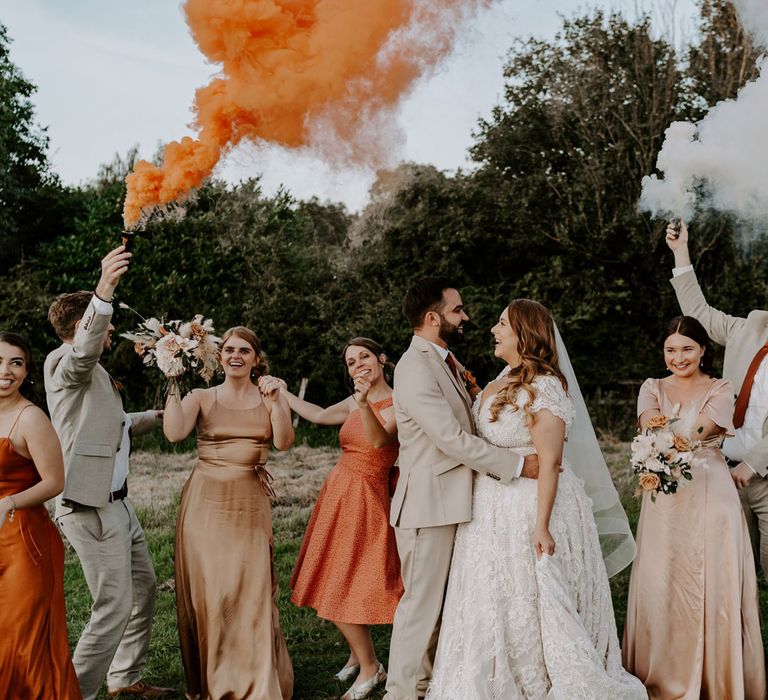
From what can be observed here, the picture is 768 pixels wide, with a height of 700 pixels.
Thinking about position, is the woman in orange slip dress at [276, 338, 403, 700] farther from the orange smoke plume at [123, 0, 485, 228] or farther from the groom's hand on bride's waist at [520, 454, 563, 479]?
the orange smoke plume at [123, 0, 485, 228]

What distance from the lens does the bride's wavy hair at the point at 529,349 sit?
498cm

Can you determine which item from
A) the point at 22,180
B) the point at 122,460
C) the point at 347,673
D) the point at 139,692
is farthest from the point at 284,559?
the point at 22,180

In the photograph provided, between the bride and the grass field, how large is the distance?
1140 millimetres

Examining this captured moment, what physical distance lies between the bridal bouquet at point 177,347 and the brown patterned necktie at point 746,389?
3603mm

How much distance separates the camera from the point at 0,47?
17.6 meters

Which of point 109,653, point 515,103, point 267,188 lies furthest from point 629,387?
point 109,653

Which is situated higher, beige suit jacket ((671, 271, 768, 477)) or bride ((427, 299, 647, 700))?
beige suit jacket ((671, 271, 768, 477))

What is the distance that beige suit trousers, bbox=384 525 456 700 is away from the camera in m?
5.01

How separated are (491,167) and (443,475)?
1352cm

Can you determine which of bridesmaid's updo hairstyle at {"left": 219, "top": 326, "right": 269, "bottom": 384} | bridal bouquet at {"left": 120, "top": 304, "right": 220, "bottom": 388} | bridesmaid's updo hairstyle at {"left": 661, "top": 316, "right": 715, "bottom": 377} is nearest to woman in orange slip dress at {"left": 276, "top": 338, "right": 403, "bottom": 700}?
bridesmaid's updo hairstyle at {"left": 219, "top": 326, "right": 269, "bottom": 384}

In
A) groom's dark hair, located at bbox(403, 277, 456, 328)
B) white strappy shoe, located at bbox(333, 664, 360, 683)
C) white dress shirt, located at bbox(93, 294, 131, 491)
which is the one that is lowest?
white strappy shoe, located at bbox(333, 664, 360, 683)

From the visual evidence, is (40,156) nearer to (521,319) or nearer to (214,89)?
(214,89)

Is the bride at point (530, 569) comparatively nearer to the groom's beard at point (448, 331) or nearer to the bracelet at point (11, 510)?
the groom's beard at point (448, 331)

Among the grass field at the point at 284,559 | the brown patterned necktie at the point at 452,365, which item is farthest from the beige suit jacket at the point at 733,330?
the grass field at the point at 284,559
